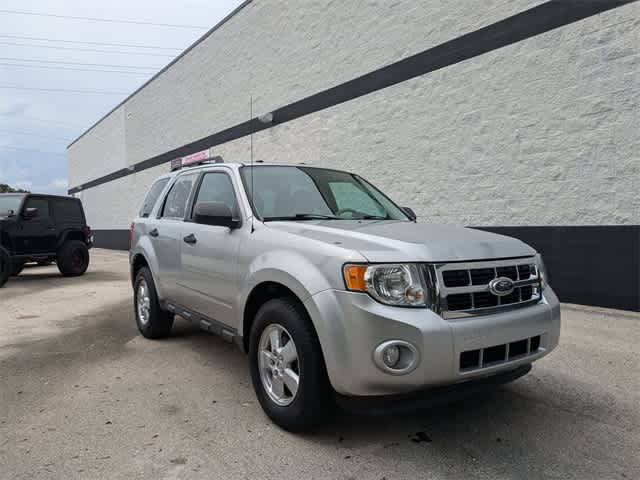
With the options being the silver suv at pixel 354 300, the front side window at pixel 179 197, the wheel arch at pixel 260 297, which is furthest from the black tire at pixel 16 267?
the wheel arch at pixel 260 297

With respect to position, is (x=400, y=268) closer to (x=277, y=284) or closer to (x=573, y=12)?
(x=277, y=284)

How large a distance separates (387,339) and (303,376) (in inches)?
23.0

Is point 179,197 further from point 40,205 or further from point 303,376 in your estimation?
point 40,205

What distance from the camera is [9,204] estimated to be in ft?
35.7

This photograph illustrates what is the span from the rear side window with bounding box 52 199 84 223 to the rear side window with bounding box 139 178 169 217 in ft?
24.0

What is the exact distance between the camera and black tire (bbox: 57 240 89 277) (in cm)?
1162

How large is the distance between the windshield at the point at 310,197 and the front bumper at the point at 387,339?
3.86 feet

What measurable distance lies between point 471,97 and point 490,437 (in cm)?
665

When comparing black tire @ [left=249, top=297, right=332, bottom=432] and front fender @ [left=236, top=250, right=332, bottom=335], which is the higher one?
front fender @ [left=236, top=250, right=332, bottom=335]

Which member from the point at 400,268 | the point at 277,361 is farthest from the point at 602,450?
the point at 277,361

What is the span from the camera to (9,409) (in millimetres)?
3361

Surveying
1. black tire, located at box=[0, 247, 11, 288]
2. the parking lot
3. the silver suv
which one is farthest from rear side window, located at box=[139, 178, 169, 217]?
black tire, located at box=[0, 247, 11, 288]

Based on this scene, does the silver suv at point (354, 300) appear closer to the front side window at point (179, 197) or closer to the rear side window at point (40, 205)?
the front side window at point (179, 197)

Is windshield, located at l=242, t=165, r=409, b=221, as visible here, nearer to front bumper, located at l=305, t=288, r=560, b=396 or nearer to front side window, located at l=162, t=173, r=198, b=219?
front side window, located at l=162, t=173, r=198, b=219
